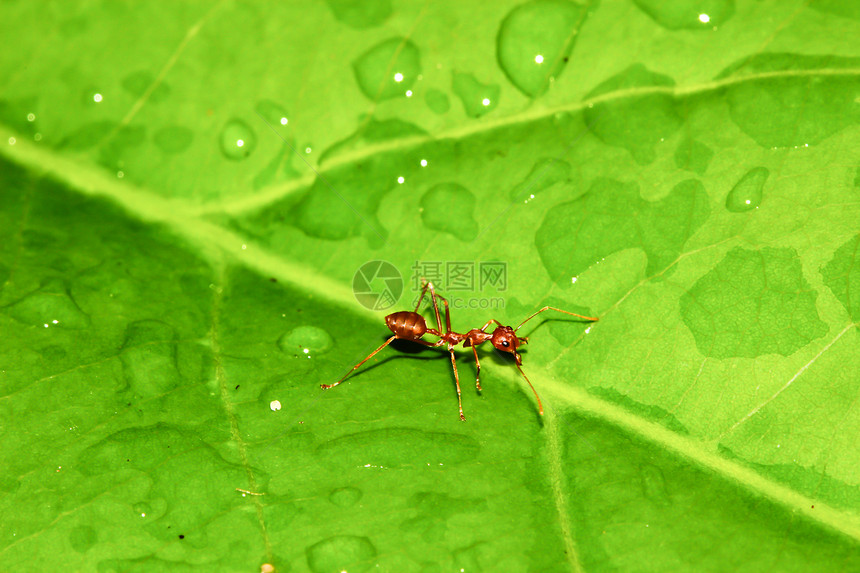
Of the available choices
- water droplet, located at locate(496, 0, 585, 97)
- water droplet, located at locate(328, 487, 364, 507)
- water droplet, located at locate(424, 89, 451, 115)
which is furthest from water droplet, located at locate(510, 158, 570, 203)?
water droplet, located at locate(328, 487, 364, 507)

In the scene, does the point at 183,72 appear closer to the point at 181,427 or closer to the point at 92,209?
the point at 92,209

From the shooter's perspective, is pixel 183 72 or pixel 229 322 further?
pixel 183 72

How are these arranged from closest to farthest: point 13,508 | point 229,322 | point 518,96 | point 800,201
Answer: point 13,508 < point 800,201 < point 229,322 < point 518,96

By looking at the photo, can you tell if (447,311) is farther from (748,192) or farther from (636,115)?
(748,192)

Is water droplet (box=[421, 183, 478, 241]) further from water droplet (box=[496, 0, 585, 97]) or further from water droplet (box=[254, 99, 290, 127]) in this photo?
water droplet (box=[254, 99, 290, 127])

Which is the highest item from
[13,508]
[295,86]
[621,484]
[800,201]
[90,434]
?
[800,201]

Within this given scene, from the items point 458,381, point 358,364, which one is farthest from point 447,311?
point 358,364

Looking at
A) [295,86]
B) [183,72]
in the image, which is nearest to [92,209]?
[183,72]

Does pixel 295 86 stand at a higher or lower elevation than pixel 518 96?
lower
